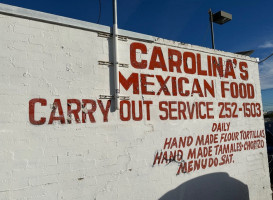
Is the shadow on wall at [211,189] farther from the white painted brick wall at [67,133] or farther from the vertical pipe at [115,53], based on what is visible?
the vertical pipe at [115,53]

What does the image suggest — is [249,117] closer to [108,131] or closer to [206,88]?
[206,88]

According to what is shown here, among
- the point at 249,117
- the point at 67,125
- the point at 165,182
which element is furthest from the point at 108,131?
the point at 249,117

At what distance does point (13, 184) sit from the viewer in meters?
3.31

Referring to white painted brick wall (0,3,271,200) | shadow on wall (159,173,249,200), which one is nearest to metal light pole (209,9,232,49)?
white painted brick wall (0,3,271,200)

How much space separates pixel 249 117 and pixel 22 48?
5.41 meters

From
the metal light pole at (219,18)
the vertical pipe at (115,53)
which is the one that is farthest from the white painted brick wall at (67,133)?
the metal light pole at (219,18)

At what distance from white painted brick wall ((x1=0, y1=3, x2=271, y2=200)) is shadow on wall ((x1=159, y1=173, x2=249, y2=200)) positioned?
0.18 m

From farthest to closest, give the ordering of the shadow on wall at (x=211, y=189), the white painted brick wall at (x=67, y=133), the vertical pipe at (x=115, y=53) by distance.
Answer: the shadow on wall at (x=211, y=189)
the vertical pipe at (x=115, y=53)
the white painted brick wall at (x=67, y=133)

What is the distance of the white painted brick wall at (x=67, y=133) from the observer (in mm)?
3393

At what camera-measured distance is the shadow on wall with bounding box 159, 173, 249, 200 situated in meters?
4.80

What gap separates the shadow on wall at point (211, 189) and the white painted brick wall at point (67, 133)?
178 mm

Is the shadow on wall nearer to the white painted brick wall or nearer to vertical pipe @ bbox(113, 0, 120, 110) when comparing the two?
the white painted brick wall

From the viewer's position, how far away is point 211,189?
17.3 feet

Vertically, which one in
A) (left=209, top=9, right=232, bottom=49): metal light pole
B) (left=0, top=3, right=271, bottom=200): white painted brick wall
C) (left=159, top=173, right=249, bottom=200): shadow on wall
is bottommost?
(left=159, top=173, right=249, bottom=200): shadow on wall
